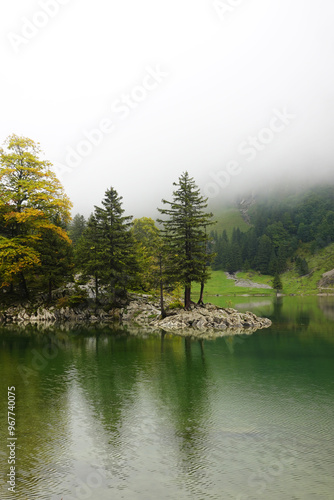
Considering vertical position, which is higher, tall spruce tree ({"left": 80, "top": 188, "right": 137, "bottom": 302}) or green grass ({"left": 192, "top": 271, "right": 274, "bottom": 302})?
tall spruce tree ({"left": 80, "top": 188, "right": 137, "bottom": 302})

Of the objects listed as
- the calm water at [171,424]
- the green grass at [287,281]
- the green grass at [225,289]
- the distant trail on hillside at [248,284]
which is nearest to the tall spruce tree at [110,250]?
the calm water at [171,424]

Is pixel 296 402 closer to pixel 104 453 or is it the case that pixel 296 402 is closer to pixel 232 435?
pixel 232 435

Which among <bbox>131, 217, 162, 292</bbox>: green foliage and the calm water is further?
<bbox>131, 217, 162, 292</bbox>: green foliage

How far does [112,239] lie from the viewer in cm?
5984

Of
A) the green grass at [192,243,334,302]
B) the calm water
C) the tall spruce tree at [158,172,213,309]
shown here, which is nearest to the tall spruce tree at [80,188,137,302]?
the tall spruce tree at [158,172,213,309]

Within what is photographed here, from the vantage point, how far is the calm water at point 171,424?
10984 millimetres

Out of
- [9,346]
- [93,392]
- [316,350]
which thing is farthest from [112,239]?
[93,392]

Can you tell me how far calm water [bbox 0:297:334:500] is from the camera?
36.0ft

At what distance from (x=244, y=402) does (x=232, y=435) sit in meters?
4.41

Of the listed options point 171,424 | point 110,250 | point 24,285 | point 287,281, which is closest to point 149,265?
point 110,250

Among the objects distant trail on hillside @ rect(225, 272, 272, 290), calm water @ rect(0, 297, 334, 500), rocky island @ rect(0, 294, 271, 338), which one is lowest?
calm water @ rect(0, 297, 334, 500)

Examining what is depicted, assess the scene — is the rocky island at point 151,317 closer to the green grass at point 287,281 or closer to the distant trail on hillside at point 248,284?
the green grass at point 287,281

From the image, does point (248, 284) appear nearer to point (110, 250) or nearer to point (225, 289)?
point (225, 289)

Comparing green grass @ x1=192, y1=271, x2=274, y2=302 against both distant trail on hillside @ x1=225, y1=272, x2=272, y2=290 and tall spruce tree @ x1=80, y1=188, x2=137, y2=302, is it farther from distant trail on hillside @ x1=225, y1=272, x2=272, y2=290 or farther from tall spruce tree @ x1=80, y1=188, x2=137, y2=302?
tall spruce tree @ x1=80, y1=188, x2=137, y2=302
